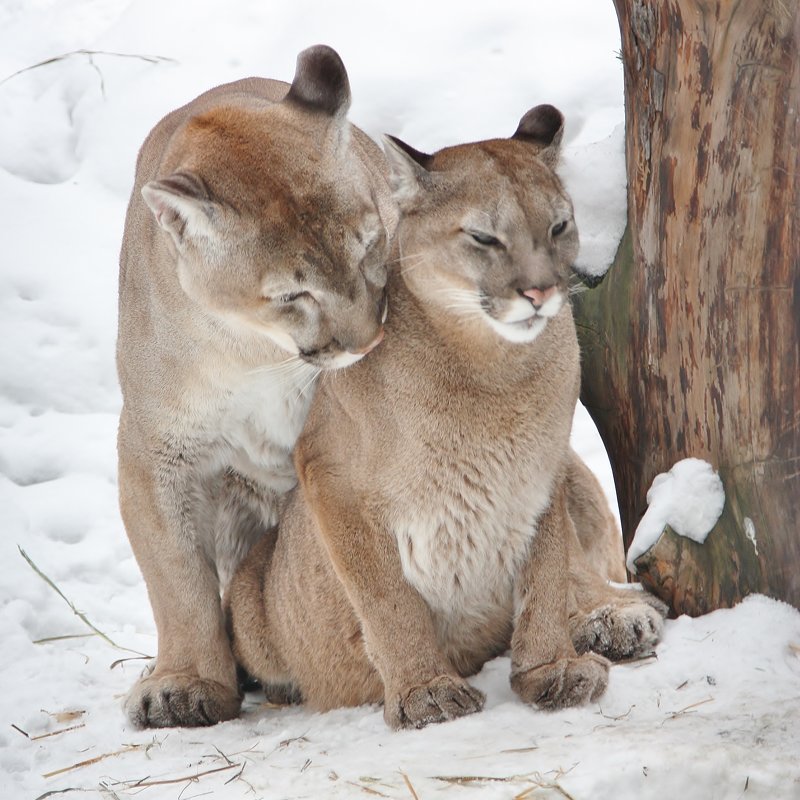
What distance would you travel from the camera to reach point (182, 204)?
4055mm

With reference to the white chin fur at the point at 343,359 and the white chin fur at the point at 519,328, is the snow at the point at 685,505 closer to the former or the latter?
the white chin fur at the point at 519,328

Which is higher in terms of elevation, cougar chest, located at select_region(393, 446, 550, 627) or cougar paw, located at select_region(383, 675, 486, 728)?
cougar chest, located at select_region(393, 446, 550, 627)

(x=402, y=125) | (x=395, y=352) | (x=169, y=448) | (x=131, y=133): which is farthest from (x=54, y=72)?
(x=395, y=352)

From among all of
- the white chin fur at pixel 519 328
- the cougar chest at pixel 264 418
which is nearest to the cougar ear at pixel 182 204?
the cougar chest at pixel 264 418

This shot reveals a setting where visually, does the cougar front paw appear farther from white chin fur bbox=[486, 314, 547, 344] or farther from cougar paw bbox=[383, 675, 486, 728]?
white chin fur bbox=[486, 314, 547, 344]

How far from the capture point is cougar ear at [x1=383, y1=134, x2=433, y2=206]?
409 cm

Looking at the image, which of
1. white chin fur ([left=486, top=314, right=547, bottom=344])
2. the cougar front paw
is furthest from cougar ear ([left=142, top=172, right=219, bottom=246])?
the cougar front paw

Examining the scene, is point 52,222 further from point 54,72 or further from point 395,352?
point 395,352

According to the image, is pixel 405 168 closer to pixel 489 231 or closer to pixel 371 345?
pixel 489 231

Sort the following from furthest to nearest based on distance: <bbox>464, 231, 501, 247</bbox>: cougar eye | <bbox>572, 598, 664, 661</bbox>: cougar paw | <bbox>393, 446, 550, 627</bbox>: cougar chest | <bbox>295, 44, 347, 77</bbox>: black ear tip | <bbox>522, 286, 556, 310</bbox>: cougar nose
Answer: <bbox>295, 44, 347, 77</bbox>: black ear tip
<bbox>572, 598, 664, 661</bbox>: cougar paw
<bbox>393, 446, 550, 627</bbox>: cougar chest
<bbox>464, 231, 501, 247</bbox>: cougar eye
<bbox>522, 286, 556, 310</bbox>: cougar nose

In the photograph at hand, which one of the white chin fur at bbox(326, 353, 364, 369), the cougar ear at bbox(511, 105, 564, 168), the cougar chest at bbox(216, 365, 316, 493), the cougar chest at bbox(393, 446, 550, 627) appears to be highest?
the cougar ear at bbox(511, 105, 564, 168)

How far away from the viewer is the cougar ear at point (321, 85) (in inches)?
175

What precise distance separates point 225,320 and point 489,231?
1.01 meters

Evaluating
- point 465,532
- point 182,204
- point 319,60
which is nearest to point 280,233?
point 182,204
